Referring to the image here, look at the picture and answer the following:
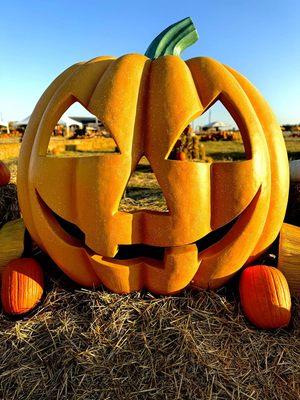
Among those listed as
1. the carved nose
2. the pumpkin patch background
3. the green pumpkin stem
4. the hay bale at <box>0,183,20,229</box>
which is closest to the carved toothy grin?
the pumpkin patch background

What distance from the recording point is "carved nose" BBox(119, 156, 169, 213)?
3319 millimetres

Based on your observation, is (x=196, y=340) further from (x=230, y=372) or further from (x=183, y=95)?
(x=183, y=95)

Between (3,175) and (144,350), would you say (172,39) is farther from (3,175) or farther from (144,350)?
(144,350)

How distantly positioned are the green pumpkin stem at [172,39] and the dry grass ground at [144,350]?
156 cm

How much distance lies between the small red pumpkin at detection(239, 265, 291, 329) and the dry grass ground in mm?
58

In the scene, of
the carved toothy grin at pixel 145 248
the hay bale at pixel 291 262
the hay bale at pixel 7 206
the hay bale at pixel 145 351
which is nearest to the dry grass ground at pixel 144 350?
the hay bale at pixel 145 351

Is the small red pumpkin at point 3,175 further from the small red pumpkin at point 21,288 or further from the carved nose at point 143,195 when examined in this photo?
the small red pumpkin at point 21,288

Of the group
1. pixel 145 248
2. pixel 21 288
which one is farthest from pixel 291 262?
pixel 21 288

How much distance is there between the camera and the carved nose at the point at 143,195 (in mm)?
3319

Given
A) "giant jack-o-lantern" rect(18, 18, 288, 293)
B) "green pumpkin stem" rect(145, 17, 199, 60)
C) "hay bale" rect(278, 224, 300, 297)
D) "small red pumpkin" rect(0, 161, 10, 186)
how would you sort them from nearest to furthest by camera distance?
"giant jack-o-lantern" rect(18, 18, 288, 293)
"hay bale" rect(278, 224, 300, 297)
"green pumpkin stem" rect(145, 17, 199, 60)
"small red pumpkin" rect(0, 161, 10, 186)

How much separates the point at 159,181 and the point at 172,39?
1.16 meters

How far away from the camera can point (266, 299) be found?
1.85 m

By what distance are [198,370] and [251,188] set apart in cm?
91

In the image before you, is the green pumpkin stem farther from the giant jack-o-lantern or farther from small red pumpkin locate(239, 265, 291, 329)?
small red pumpkin locate(239, 265, 291, 329)
